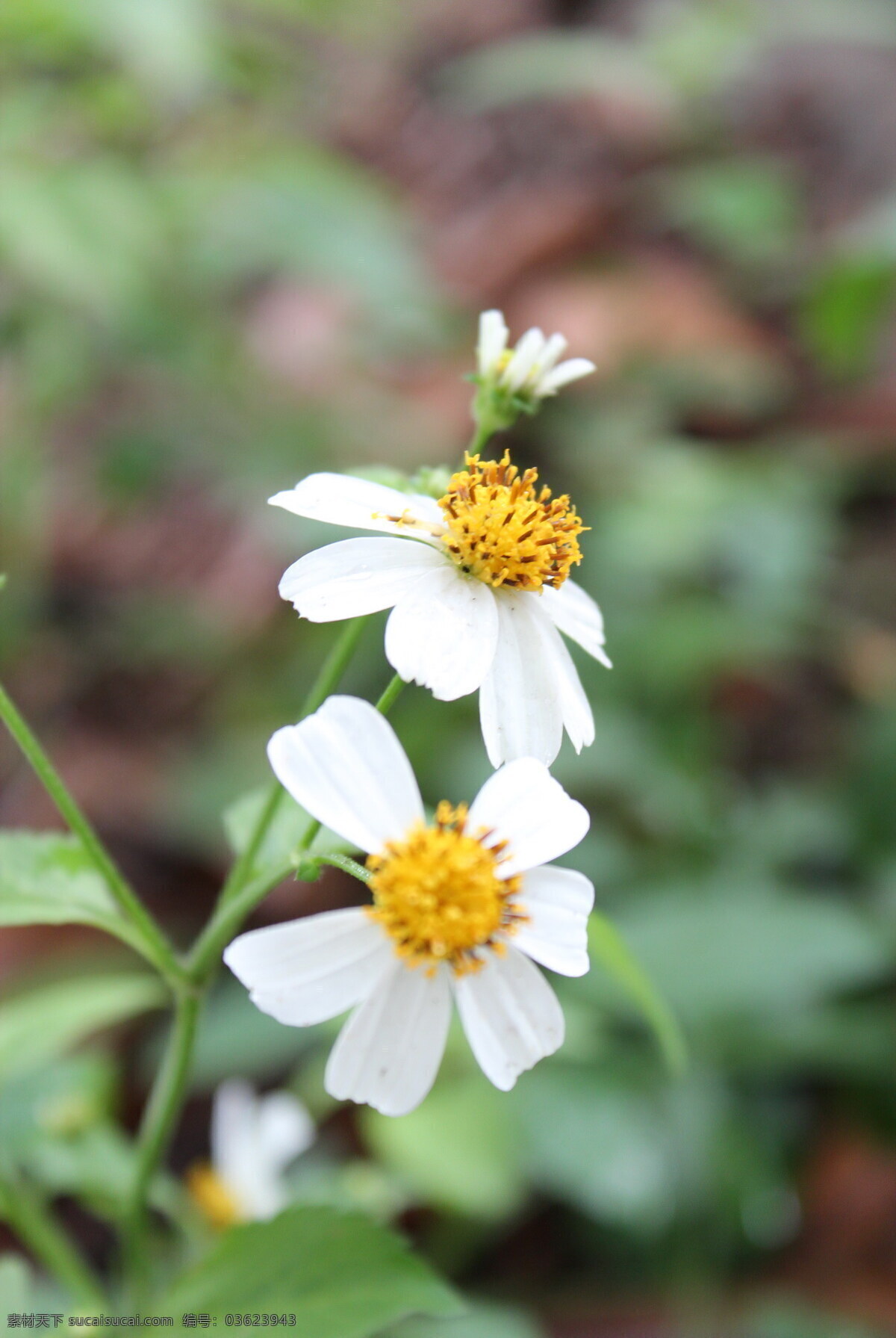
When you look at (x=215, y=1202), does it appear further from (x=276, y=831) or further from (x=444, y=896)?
(x=444, y=896)

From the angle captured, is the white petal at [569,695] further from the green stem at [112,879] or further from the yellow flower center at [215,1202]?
the yellow flower center at [215,1202]

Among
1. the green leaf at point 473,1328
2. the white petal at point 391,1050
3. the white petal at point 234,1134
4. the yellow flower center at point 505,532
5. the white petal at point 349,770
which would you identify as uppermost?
the yellow flower center at point 505,532

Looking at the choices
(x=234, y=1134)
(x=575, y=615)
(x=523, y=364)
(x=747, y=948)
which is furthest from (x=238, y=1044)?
(x=523, y=364)

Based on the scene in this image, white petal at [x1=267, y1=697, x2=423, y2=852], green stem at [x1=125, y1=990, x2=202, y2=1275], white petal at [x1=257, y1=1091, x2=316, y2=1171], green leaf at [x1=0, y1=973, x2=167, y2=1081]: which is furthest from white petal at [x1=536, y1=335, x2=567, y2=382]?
white petal at [x1=257, y1=1091, x2=316, y2=1171]

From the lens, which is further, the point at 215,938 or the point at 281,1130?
the point at 281,1130

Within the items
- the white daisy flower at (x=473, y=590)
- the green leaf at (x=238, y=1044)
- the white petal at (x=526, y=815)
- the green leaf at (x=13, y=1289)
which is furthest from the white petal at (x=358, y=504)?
the green leaf at (x=238, y=1044)

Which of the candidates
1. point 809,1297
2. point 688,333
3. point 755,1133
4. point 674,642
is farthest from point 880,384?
point 809,1297
